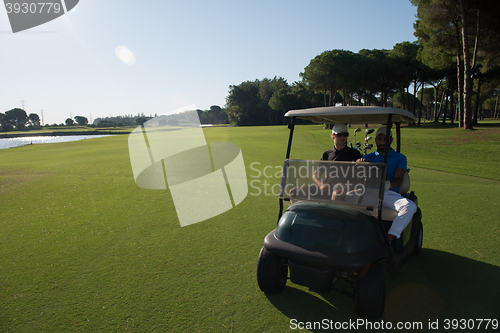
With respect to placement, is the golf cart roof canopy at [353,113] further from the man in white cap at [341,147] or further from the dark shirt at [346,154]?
the dark shirt at [346,154]

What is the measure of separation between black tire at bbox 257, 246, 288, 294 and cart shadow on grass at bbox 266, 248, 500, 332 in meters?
0.13

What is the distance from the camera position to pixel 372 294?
2533 millimetres

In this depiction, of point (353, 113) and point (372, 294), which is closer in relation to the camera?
point (372, 294)

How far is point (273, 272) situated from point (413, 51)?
4922cm

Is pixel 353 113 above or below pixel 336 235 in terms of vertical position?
above

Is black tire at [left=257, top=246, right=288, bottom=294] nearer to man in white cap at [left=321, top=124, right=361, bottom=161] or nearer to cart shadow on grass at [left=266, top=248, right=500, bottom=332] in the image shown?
cart shadow on grass at [left=266, top=248, right=500, bottom=332]

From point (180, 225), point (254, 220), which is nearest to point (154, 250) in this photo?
point (180, 225)

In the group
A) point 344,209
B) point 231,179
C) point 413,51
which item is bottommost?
point 231,179

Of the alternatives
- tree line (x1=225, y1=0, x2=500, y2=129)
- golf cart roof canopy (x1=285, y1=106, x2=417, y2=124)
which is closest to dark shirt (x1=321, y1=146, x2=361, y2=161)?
golf cart roof canopy (x1=285, y1=106, x2=417, y2=124)

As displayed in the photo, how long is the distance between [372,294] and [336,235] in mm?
578

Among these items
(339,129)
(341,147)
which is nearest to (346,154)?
(341,147)

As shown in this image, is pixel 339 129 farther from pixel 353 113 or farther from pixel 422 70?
pixel 422 70

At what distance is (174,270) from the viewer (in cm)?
353

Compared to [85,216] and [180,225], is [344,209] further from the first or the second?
[85,216]
